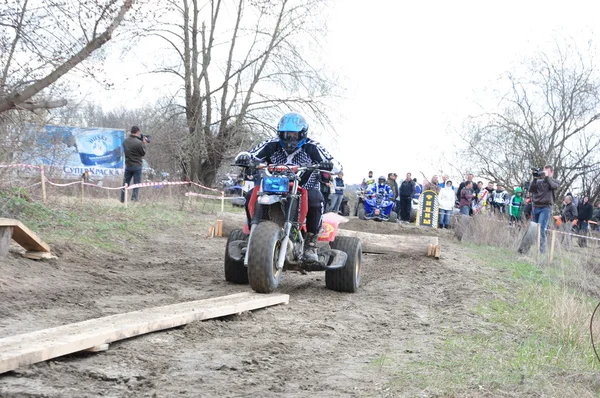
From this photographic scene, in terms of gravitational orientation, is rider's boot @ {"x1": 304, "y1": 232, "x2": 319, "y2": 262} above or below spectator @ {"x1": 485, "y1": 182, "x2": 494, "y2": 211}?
below

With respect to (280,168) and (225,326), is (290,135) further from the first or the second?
(225,326)

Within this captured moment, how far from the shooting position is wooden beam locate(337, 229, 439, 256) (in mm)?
11656

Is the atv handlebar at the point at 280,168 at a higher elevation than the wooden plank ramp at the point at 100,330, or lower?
higher

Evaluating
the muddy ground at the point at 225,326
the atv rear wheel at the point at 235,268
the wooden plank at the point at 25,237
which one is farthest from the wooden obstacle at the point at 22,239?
the atv rear wheel at the point at 235,268

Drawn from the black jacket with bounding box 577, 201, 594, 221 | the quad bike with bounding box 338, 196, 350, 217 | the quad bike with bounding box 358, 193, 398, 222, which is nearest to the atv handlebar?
the quad bike with bounding box 358, 193, 398, 222

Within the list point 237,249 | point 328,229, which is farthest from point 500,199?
point 237,249

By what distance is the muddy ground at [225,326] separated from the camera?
3.89 m

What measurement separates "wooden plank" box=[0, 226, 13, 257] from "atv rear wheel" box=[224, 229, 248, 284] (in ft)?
7.93

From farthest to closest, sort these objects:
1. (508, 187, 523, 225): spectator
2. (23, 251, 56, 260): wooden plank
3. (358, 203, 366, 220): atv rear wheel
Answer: (358, 203, 366, 220): atv rear wheel → (508, 187, 523, 225): spectator → (23, 251, 56, 260): wooden plank

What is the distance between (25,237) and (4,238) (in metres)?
0.39

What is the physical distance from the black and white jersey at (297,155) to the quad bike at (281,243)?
0.66 ft

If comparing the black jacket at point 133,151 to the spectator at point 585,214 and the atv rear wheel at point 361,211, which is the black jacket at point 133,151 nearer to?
the atv rear wheel at point 361,211

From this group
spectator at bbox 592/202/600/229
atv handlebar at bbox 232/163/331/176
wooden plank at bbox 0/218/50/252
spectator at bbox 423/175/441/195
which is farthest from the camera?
spectator at bbox 423/175/441/195

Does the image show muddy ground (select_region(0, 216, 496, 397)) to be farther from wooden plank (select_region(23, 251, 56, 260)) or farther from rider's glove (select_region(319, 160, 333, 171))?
rider's glove (select_region(319, 160, 333, 171))
